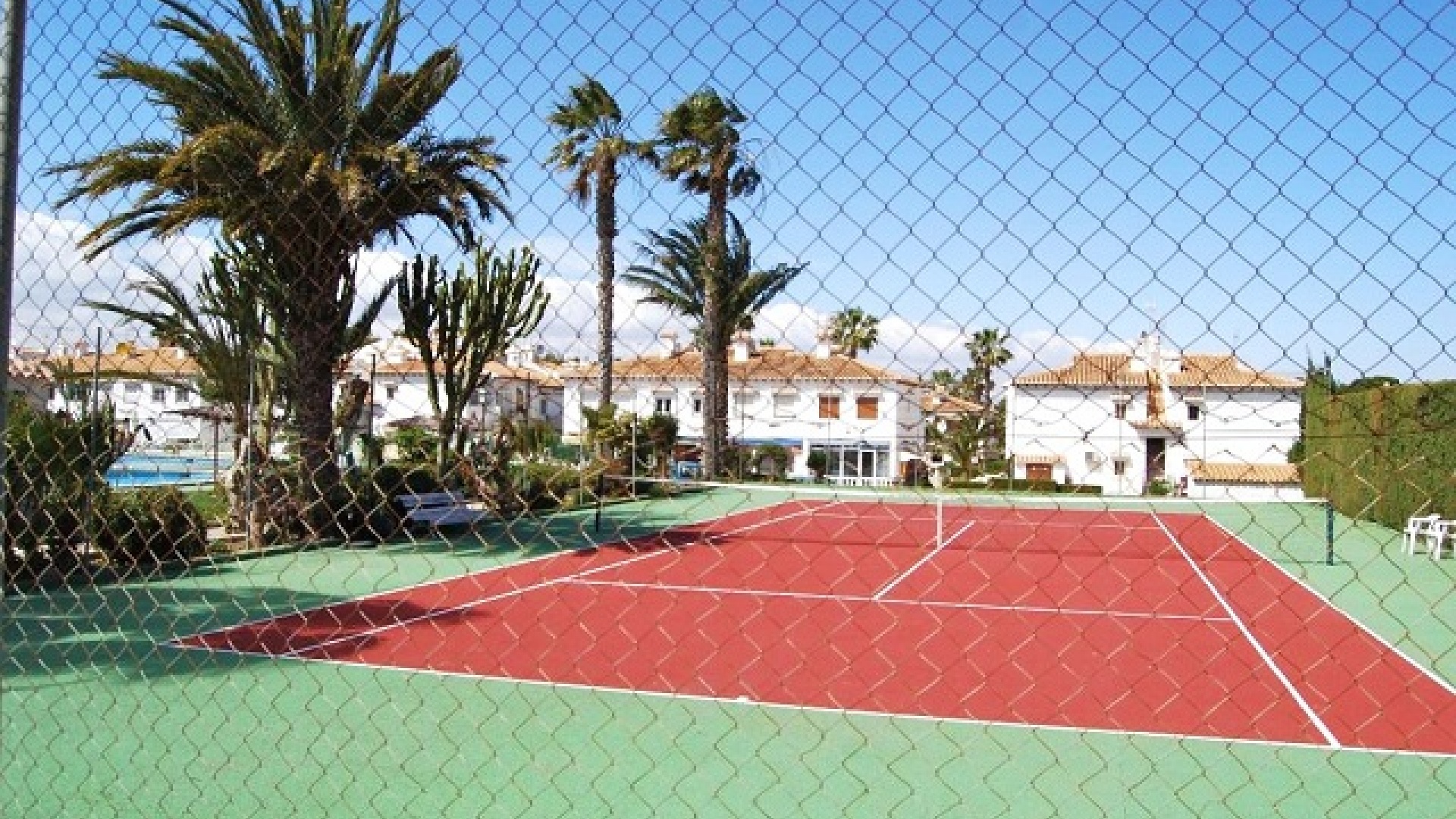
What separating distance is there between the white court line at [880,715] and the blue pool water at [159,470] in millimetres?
4983

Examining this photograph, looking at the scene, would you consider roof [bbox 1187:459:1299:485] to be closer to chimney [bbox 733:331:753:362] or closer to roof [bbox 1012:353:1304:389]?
roof [bbox 1012:353:1304:389]

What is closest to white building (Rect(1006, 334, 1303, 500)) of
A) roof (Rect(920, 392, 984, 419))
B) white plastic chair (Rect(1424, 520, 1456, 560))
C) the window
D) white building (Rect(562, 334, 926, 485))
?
roof (Rect(920, 392, 984, 419))

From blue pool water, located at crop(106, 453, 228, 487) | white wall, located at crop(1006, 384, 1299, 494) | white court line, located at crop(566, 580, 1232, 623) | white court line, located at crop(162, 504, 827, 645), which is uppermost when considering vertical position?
white wall, located at crop(1006, 384, 1299, 494)

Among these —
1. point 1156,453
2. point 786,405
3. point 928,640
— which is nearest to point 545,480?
point 928,640

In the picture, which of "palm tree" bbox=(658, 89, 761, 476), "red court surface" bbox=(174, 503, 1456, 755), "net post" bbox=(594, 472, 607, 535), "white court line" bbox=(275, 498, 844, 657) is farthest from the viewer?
"net post" bbox=(594, 472, 607, 535)

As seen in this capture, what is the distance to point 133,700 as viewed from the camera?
733 centimetres

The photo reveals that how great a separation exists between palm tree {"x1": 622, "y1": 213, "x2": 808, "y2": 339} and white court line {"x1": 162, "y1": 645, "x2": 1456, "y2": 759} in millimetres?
2715

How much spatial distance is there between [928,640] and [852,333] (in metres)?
7.76

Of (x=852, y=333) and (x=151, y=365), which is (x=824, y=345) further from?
(x=151, y=365)

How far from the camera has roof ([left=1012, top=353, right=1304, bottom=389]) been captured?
231 centimetres

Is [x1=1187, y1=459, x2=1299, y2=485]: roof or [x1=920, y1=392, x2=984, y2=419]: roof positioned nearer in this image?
[x1=920, y1=392, x2=984, y2=419]: roof

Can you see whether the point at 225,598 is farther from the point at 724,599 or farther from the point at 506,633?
the point at 724,599

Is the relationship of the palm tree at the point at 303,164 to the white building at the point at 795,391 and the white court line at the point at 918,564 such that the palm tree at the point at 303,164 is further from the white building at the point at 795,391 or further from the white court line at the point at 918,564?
the white court line at the point at 918,564

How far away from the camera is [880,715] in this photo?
7328 millimetres
